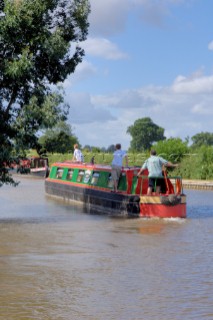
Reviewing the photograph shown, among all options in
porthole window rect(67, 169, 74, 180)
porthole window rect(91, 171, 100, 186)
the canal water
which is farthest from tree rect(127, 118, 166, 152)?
the canal water

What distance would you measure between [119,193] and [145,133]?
334 ft

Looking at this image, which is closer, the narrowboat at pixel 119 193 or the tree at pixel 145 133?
the narrowboat at pixel 119 193

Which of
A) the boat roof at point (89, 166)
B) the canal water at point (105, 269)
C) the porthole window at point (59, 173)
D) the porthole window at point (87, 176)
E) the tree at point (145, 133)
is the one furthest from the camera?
the tree at point (145, 133)

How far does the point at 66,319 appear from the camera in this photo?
22.7 ft

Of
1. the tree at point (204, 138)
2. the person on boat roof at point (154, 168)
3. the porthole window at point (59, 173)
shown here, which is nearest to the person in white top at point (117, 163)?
the person on boat roof at point (154, 168)

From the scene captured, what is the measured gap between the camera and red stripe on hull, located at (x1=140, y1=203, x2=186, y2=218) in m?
17.1

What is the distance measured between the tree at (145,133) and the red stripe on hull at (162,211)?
10153 cm

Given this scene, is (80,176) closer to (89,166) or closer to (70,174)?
(89,166)

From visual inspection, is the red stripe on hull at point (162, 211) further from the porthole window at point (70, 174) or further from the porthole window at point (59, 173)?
the porthole window at point (59, 173)

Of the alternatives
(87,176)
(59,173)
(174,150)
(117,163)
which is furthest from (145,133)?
(117,163)

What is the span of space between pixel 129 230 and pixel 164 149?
22.6 m

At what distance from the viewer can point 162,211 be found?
17.1 metres

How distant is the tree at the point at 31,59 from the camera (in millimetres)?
14891

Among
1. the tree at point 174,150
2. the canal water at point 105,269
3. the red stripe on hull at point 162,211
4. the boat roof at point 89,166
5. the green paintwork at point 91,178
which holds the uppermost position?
the tree at point 174,150
